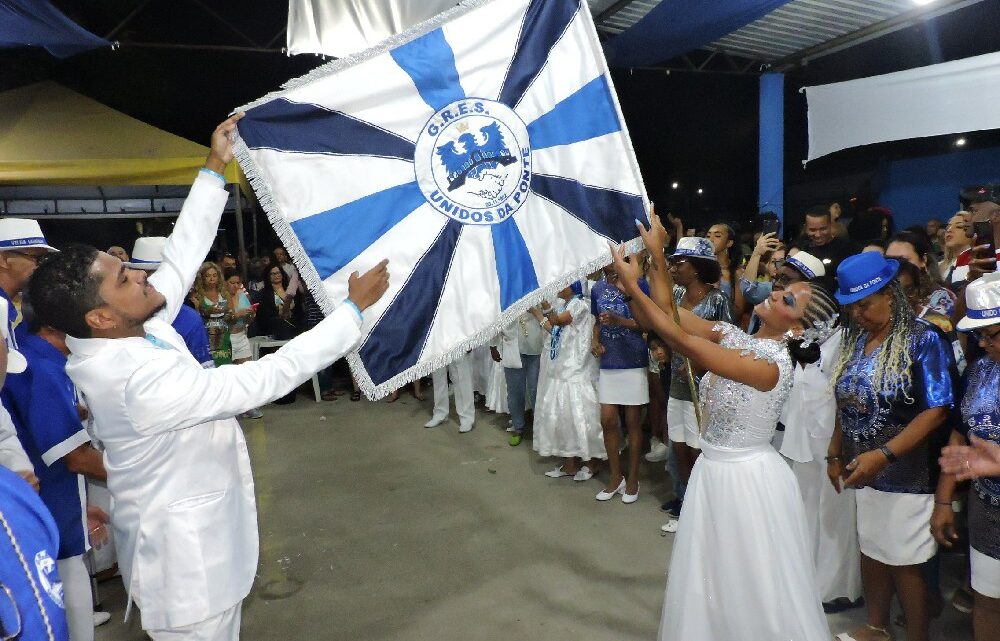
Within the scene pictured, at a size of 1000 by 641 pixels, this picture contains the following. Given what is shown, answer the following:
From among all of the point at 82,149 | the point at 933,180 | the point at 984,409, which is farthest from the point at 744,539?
the point at 933,180

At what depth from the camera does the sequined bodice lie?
238 centimetres

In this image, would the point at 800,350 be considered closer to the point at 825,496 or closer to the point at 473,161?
the point at 825,496

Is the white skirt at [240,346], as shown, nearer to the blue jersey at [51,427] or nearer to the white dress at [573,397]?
the white dress at [573,397]

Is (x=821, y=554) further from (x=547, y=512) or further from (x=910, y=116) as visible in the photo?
(x=910, y=116)

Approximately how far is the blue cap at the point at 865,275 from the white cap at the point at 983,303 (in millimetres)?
345

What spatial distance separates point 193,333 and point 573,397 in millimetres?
2762

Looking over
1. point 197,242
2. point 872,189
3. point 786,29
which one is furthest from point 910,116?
point 197,242

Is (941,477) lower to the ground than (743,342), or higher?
lower

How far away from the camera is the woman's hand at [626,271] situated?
2.12 meters

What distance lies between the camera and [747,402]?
2.40 m

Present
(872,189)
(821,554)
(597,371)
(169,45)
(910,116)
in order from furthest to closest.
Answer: (872,189)
(169,45)
(910,116)
(597,371)
(821,554)

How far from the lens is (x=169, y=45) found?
294 inches

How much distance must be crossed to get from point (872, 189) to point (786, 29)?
134 inches

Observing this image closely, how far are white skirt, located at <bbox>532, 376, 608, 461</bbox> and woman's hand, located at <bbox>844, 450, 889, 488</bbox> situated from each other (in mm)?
2444
